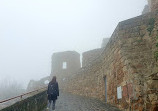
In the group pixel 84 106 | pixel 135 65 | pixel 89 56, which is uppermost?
pixel 89 56

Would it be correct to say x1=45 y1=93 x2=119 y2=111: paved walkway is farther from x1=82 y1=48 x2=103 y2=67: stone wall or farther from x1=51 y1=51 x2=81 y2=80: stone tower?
x1=51 y1=51 x2=81 y2=80: stone tower

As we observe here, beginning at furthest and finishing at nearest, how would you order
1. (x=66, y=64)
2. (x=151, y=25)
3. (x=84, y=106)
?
1. (x=66, y=64)
2. (x=84, y=106)
3. (x=151, y=25)

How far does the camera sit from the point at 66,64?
3291 centimetres

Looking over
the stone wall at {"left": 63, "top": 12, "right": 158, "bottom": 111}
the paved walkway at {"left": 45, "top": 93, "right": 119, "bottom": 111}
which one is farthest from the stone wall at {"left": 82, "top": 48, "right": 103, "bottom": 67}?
the stone wall at {"left": 63, "top": 12, "right": 158, "bottom": 111}

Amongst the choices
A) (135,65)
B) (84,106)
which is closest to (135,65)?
(135,65)

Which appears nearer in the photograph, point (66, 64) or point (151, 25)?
point (151, 25)

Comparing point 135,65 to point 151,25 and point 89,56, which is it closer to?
point 151,25

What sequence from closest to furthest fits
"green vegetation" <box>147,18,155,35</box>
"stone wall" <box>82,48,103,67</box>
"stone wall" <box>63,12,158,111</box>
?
"stone wall" <box>63,12,158,111</box>
"green vegetation" <box>147,18,155,35</box>
"stone wall" <box>82,48,103,67</box>

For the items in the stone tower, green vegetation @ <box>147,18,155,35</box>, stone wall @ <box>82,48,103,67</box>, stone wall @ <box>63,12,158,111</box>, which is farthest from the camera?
the stone tower

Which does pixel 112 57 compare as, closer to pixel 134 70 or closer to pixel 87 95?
pixel 134 70

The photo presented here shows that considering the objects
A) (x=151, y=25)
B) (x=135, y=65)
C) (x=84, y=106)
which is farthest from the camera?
(x=84, y=106)

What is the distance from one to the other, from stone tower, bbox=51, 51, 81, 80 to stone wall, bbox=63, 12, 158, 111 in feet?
71.2

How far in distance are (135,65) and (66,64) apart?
2531 cm

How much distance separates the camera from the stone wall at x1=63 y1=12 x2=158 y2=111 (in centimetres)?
701
